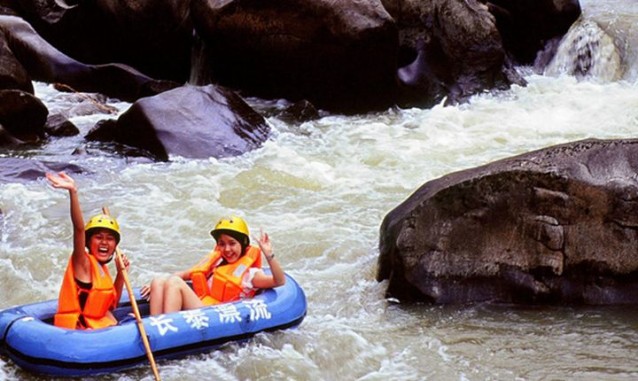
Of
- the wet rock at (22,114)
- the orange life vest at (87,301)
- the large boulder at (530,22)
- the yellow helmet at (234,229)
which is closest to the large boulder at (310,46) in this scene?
the wet rock at (22,114)

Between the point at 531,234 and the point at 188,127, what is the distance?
5295 millimetres

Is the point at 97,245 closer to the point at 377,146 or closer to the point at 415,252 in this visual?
the point at 415,252

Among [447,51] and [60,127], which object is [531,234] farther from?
[447,51]

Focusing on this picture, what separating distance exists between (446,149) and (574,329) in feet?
16.4

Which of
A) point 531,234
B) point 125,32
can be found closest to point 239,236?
point 531,234

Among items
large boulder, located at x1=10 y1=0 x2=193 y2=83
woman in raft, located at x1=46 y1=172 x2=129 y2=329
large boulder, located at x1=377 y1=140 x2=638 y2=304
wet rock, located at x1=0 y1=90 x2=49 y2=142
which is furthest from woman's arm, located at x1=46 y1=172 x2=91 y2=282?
large boulder, located at x1=10 y1=0 x2=193 y2=83

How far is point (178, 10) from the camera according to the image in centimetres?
1308

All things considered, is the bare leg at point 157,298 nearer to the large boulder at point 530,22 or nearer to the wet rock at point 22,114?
the wet rock at point 22,114

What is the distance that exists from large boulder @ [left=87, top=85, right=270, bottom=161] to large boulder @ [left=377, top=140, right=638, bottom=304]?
175 inches

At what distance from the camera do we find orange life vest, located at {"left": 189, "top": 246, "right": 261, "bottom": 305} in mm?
5348

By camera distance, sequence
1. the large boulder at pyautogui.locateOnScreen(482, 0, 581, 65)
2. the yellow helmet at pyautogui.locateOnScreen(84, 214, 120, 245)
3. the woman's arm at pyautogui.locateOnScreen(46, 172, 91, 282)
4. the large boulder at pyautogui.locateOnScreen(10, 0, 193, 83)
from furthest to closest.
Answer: the large boulder at pyautogui.locateOnScreen(482, 0, 581, 65) → the large boulder at pyautogui.locateOnScreen(10, 0, 193, 83) → the yellow helmet at pyautogui.locateOnScreen(84, 214, 120, 245) → the woman's arm at pyautogui.locateOnScreen(46, 172, 91, 282)

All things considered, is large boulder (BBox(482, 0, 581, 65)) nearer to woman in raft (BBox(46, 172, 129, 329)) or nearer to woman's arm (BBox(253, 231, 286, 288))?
woman's arm (BBox(253, 231, 286, 288))

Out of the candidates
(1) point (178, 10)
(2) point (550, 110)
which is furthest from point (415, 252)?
(1) point (178, 10)

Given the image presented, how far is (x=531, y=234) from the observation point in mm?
5590
